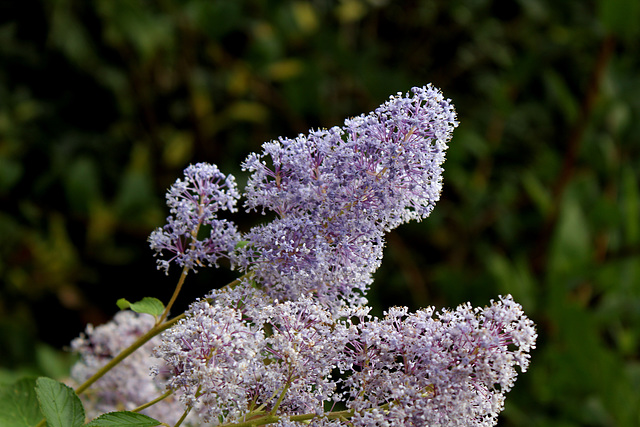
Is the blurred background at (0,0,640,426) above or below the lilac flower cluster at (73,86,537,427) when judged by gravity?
above

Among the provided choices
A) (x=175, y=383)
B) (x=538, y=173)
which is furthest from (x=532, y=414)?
(x=175, y=383)

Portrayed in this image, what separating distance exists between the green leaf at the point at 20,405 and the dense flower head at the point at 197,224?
0.24 m

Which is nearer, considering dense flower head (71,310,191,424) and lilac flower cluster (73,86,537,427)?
lilac flower cluster (73,86,537,427)

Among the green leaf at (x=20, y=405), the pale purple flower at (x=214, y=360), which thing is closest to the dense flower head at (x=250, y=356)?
the pale purple flower at (x=214, y=360)

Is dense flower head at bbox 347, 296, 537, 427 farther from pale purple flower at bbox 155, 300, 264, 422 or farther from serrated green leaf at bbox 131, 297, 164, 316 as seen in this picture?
serrated green leaf at bbox 131, 297, 164, 316

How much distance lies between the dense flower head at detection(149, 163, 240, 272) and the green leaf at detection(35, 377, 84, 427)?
0.14m

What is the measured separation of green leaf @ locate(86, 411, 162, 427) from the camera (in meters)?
0.50

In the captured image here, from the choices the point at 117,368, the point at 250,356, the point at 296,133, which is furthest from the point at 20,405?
the point at 296,133

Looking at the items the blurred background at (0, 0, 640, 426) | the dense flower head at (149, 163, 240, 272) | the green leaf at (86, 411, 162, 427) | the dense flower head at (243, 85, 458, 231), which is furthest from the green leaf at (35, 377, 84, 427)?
the blurred background at (0, 0, 640, 426)

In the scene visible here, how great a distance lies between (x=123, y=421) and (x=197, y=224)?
A: 19cm

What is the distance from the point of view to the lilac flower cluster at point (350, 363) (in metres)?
0.49

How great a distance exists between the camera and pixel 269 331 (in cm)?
63

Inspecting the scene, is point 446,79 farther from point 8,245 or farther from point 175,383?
point 175,383

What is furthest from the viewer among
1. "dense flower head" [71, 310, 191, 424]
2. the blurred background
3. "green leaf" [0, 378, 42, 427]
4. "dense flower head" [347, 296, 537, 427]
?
the blurred background
